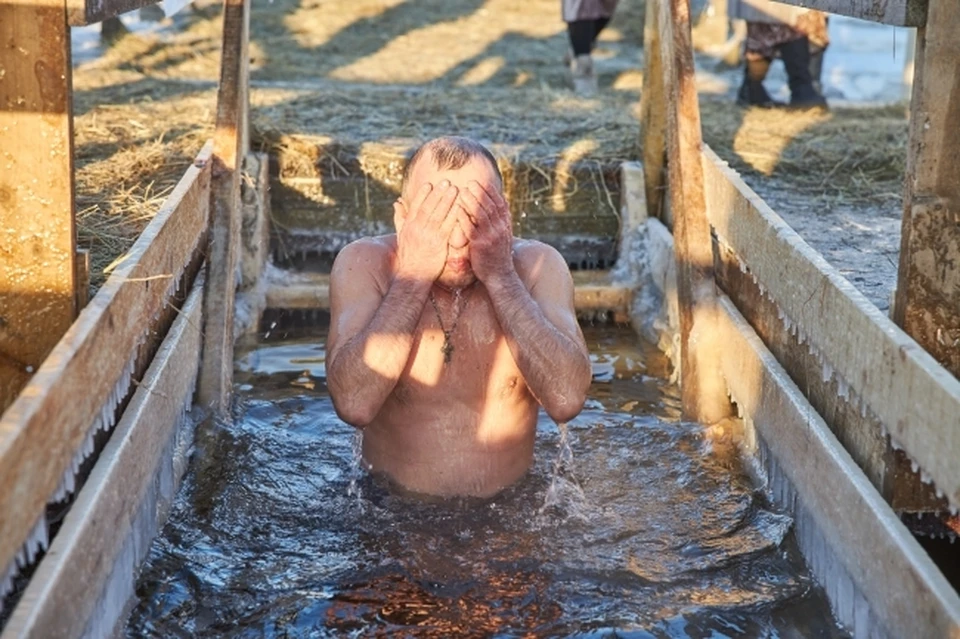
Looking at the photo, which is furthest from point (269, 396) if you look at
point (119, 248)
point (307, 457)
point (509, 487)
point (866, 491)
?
point (866, 491)

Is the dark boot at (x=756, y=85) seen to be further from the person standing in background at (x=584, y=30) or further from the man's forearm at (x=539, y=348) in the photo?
the man's forearm at (x=539, y=348)

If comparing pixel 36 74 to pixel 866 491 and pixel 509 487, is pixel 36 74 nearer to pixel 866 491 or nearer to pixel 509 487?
pixel 509 487

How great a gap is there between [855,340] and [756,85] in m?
6.13

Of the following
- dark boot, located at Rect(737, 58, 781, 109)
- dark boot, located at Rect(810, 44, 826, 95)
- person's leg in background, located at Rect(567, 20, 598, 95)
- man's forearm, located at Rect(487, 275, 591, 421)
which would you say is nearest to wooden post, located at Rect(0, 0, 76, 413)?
man's forearm, located at Rect(487, 275, 591, 421)

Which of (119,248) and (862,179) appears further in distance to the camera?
(862,179)

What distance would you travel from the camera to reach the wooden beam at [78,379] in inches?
109

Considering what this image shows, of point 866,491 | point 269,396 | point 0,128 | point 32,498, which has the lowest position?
point 269,396

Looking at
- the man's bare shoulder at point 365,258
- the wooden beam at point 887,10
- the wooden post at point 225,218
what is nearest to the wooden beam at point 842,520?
the wooden beam at point 887,10

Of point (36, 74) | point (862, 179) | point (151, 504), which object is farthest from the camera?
point (862, 179)

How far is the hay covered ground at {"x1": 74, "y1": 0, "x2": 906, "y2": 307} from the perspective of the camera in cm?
643

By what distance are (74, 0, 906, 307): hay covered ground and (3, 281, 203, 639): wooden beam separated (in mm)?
498

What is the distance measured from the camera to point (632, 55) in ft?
42.2

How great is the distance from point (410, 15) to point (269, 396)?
820 cm

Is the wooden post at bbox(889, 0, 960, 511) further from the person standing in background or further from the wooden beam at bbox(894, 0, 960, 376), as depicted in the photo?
the person standing in background
